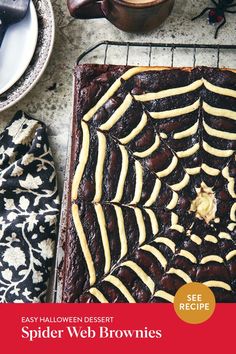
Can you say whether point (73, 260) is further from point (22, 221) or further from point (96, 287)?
point (22, 221)

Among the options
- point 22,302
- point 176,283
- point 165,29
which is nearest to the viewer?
point 176,283

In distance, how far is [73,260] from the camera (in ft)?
6.21

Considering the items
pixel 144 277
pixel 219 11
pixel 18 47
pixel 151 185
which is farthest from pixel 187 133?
pixel 18 47

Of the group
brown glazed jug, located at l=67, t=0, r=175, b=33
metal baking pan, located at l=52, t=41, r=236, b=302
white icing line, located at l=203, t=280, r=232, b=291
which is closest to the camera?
white icing line, located at l=203, t=280, r=232, b=291

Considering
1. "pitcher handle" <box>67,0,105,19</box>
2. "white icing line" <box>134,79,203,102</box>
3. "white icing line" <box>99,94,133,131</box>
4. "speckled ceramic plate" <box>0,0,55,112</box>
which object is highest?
"pitcher handle" <box>67,0,105,19</box>

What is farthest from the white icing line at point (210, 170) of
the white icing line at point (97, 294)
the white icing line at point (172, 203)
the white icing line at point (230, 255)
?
the white icing line at point (97, 294)

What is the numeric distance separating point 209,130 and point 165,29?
0.52m

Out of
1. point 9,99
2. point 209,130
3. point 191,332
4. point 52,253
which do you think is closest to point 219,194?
point 209,130

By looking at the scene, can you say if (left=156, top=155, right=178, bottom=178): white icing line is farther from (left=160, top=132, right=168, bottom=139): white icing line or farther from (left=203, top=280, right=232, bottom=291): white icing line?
(left=203, top=280, right=232, bottom=291): white icing line

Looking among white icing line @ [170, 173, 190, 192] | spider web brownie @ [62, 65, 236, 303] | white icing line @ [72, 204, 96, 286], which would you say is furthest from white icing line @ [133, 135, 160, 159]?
white icing line @ [72, 204, 96, 286]

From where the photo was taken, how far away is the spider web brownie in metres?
1.88

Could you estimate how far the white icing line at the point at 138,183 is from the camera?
1.91 m

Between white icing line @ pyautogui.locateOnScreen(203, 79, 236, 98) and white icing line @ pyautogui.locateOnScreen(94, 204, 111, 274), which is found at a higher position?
white icing line @ pyautogui.locateOnScreen(203, 79, 236, 98)

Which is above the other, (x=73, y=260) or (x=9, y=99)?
(x=9, y=99)
